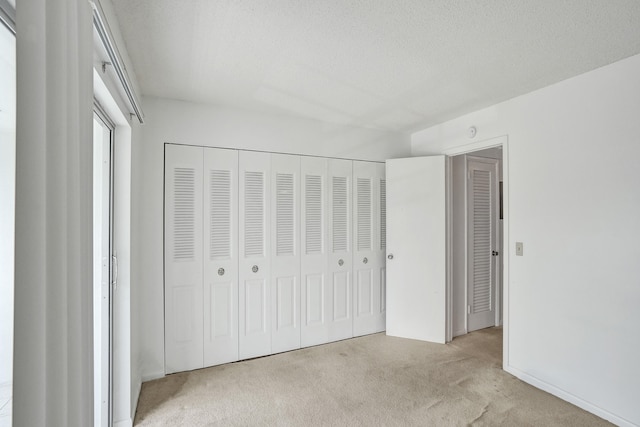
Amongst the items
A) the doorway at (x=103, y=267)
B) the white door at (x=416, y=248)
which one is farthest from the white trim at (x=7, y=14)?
the white door at (x=416, y=248)

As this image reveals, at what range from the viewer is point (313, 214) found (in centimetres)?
323

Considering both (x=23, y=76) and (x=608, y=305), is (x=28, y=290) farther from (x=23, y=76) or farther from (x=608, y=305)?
(x=608, y=305)

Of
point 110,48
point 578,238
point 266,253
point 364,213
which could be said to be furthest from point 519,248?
point 110,48

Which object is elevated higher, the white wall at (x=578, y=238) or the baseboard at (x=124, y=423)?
the white wall at (x=578, y=238)

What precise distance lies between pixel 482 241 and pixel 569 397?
72.2 inches

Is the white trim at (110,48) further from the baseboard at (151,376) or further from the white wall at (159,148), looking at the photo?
the baseboard at (151,376)

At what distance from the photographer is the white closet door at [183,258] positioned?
8.60 feet

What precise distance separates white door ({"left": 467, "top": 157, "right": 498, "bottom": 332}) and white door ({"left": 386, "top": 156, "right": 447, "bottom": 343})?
61 cm

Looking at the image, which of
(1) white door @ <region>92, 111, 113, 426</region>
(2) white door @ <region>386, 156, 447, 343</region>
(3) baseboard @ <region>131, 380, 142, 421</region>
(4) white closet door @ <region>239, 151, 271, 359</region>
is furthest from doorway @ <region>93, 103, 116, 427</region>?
(2) white door @ <region>386, 156, 447, 343</region>

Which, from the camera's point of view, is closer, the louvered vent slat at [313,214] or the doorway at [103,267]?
the doorway at [103,267]

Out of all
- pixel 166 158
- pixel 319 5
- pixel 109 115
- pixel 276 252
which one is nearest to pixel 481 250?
pixel 276 252

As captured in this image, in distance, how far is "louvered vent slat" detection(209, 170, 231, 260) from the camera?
2764mm

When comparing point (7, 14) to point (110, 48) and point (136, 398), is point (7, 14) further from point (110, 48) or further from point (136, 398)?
point (136, 398)

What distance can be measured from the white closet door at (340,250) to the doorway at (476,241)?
1196 millimetres
